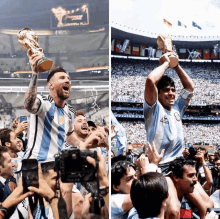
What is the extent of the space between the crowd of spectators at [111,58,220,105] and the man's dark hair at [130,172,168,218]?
3.90 ft

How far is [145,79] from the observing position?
297 centimetres

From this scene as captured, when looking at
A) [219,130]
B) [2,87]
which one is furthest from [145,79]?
[2,87]

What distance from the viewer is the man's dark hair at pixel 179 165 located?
291 centimetres

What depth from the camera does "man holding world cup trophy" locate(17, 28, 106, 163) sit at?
9.28ft

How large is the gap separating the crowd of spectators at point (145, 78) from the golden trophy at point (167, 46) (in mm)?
68

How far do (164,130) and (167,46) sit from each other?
77cm

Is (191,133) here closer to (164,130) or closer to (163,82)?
(164,130)

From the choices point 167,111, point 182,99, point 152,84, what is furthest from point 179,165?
point 152,84

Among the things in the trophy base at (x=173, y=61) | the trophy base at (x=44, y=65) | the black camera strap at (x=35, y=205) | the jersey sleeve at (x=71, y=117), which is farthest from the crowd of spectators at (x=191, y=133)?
the black camera strap at (x=35, y=205)

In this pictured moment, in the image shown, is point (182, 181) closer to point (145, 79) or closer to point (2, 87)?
point (145, 79)

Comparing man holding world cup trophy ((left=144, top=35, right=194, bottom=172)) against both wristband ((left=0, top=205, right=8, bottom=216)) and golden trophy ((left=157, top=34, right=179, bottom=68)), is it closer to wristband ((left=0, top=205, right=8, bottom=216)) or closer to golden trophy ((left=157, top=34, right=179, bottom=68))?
golden trophy ((left=157, top=34, right=179, bottom=68))

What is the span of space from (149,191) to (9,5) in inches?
82.2

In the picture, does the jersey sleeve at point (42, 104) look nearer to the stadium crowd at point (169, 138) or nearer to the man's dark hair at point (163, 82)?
the stadium crowd at point (169, 138)

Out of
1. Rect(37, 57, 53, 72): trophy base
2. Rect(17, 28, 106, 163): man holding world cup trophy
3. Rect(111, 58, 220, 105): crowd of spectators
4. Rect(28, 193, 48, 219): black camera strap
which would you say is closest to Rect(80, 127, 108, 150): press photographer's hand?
Rect(17, 28, 106, 163): man holding world cup trophy
